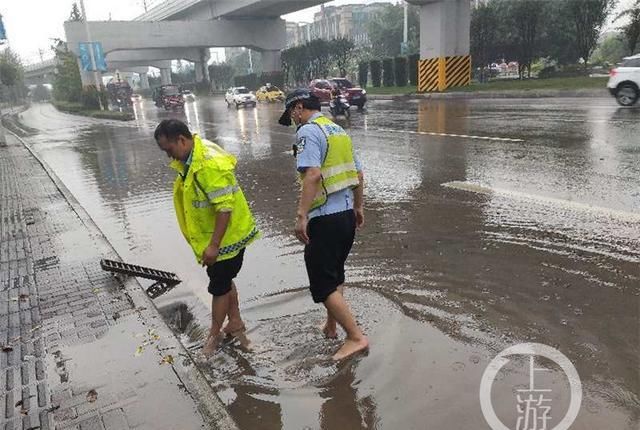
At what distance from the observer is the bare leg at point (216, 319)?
3.77 meters

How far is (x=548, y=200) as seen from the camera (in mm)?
6281

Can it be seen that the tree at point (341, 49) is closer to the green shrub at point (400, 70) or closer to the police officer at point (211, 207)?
the green shrub at point (400, 70)

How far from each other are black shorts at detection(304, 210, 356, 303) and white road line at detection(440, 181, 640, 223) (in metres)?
3.47

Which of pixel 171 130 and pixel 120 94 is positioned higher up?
pixel 171 130

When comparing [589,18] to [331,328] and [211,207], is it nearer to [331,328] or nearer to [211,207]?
[331,328]

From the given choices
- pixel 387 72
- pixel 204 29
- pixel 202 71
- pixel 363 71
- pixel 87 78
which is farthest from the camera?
pixel 202 71

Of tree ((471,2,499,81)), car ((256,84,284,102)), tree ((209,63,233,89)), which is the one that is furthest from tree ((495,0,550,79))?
tree ((209,63,233,89))

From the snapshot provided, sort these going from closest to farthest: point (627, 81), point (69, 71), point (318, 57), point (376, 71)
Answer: point (627, 81) < point (376, 71) < point (69, 71) < point (318, 57)

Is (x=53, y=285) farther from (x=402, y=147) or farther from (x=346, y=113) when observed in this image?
(x=346, y=113)

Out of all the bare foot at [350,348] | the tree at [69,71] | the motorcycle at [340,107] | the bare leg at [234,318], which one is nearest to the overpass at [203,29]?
the tree at [69,71]

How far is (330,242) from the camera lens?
3338 millimetres

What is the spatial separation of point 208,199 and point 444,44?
27592 millimetres

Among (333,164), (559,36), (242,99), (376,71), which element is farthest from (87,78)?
(333,164)

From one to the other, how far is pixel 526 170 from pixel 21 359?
22.3 feet
